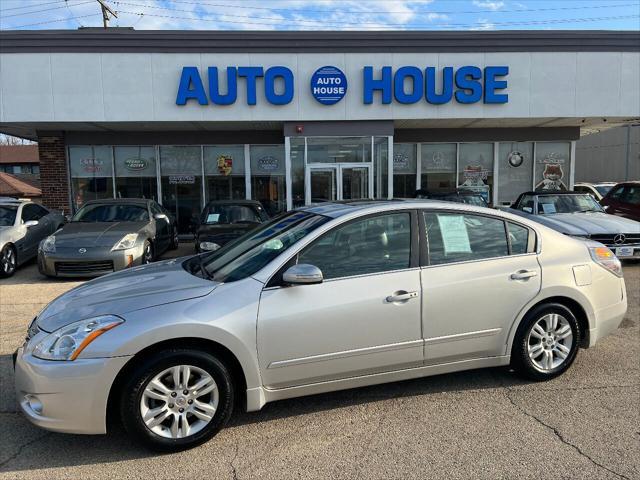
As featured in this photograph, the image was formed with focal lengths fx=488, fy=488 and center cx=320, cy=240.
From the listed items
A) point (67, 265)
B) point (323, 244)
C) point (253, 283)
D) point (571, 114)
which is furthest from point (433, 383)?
point (571, 114)

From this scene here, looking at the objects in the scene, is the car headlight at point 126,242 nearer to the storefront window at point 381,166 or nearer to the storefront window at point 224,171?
the storefront window at point 224,171

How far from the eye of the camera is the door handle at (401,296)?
3475 millimetres

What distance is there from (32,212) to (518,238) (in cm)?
1038

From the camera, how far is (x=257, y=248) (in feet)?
12.4

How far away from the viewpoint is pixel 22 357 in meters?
3.09

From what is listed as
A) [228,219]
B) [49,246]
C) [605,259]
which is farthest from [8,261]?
[605,259]

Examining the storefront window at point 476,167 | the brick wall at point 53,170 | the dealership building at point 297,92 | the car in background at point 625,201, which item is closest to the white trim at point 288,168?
the dealership building at point 297,92

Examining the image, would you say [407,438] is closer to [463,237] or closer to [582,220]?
[463,237]

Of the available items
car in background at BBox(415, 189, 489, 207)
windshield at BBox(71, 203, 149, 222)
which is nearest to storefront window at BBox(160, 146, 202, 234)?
windshield at BBox(71, 203, 149, 222)

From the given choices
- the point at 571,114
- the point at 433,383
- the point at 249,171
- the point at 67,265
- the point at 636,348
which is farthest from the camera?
the point at 249,171

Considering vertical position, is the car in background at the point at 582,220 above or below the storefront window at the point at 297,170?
below

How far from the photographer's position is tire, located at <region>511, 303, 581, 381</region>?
3941 millimetres

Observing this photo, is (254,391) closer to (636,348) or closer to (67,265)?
(636,348)

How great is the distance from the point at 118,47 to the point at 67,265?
22.4 ft
